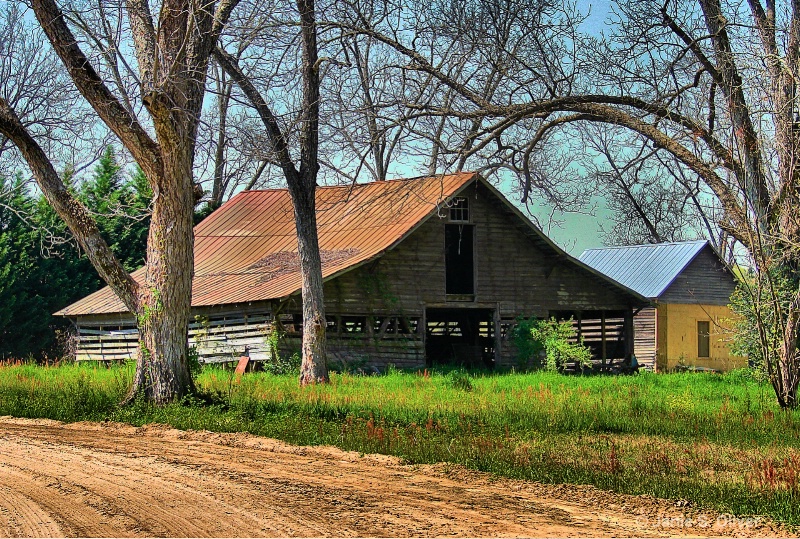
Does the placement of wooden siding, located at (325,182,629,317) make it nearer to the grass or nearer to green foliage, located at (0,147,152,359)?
the grass

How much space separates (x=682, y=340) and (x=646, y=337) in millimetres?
1348

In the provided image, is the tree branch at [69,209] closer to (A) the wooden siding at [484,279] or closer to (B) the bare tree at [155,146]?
(B) the bare tree at [155,146]

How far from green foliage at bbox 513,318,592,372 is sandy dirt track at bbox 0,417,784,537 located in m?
20.4

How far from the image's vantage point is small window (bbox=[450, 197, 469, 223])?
106 ft

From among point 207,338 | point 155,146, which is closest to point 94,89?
point 155,146

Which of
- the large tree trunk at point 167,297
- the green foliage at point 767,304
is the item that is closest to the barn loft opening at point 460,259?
the green foliage at point 767,304

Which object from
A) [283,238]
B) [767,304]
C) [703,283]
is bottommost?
[767,304]

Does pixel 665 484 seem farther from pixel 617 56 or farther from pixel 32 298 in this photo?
pixel 32 298

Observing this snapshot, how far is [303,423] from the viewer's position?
47.7 feet

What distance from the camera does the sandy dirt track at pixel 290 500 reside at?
27.1ft

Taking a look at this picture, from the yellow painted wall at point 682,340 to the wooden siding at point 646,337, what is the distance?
45 centimetres

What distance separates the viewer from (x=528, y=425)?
585 inches

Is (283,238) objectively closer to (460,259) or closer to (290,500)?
(460,259)

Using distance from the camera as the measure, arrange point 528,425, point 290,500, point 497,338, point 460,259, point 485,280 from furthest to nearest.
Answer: point 460,259, point 497,338, point 485,280, point 528,425, point 290,500
